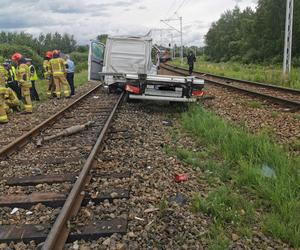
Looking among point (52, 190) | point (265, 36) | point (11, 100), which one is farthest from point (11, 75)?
point (265, 36)

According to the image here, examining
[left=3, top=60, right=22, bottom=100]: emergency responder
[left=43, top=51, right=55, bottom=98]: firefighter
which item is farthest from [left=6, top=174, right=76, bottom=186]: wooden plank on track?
[left=43, top=51, right=55, bottom=98]: firefighter

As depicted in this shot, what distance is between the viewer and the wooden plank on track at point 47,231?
3.99m

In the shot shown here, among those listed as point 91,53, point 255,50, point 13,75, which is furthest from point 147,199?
point 255,50

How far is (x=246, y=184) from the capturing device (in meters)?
5.46

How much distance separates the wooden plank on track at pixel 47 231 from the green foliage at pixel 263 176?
1.04 meters

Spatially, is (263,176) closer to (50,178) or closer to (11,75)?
(50,178)

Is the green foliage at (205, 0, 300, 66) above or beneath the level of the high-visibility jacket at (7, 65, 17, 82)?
above

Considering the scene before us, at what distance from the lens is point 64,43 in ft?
518

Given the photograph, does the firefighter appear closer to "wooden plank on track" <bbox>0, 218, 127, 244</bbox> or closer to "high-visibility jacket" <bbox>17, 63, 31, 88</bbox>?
"high-visibility jacket" <bbox>17, 63, 31, 88</bbox>

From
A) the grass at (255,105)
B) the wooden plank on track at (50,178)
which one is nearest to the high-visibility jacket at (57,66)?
the grass at (255,105)

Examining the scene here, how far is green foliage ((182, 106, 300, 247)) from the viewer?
4250 mm

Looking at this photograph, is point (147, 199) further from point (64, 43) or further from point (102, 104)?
point (64, 43)

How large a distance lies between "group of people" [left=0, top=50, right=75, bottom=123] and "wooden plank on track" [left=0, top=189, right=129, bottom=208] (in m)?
6.41

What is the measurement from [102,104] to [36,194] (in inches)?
375
